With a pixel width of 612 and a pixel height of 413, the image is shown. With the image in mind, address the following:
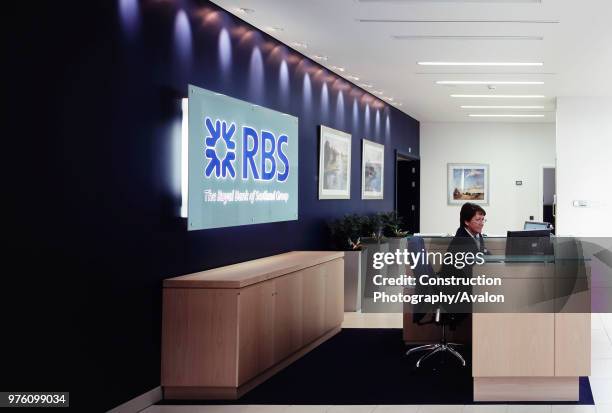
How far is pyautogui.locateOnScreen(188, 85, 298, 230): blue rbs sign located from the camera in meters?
6.31

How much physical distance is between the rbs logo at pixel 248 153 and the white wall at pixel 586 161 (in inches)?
258

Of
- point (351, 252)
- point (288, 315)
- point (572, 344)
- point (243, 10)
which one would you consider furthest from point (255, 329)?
point (351, 252)

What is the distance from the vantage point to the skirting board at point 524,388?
591 centimetres

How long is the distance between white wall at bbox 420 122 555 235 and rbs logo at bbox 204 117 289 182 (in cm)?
1002

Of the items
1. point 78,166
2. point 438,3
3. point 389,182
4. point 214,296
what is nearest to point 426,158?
point 389,182

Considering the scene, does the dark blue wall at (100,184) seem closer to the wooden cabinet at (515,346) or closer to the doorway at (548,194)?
the wooden cabinet at (515,346)

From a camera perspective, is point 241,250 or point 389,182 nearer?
point 241,250

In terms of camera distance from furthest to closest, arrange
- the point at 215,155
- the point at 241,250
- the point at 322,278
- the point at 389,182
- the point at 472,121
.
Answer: the point at 472,121 < the point at 389,182 < the point at 322,278 < the point at 241,250 < the point at 215,155

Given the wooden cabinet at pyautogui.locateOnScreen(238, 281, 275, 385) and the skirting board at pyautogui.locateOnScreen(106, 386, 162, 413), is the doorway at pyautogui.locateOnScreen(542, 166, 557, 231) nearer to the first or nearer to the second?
the wooden cabinet at pyautogui.locateOnScreen(238, 281, 275, 385)

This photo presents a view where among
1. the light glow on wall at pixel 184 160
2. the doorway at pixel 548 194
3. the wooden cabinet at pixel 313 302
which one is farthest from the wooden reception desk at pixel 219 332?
the doorway at pixel 548 194

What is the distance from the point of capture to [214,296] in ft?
19.3

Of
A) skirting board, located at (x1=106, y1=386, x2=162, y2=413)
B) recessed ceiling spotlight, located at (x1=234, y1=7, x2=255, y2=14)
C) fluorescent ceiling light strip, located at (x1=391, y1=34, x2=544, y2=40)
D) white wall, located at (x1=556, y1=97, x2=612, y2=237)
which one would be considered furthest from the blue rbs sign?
white wall, located at (x1=556, y1=97, x2=612, y2=237)

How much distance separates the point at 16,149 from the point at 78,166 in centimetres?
58

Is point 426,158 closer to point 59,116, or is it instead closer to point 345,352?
point 345,352
